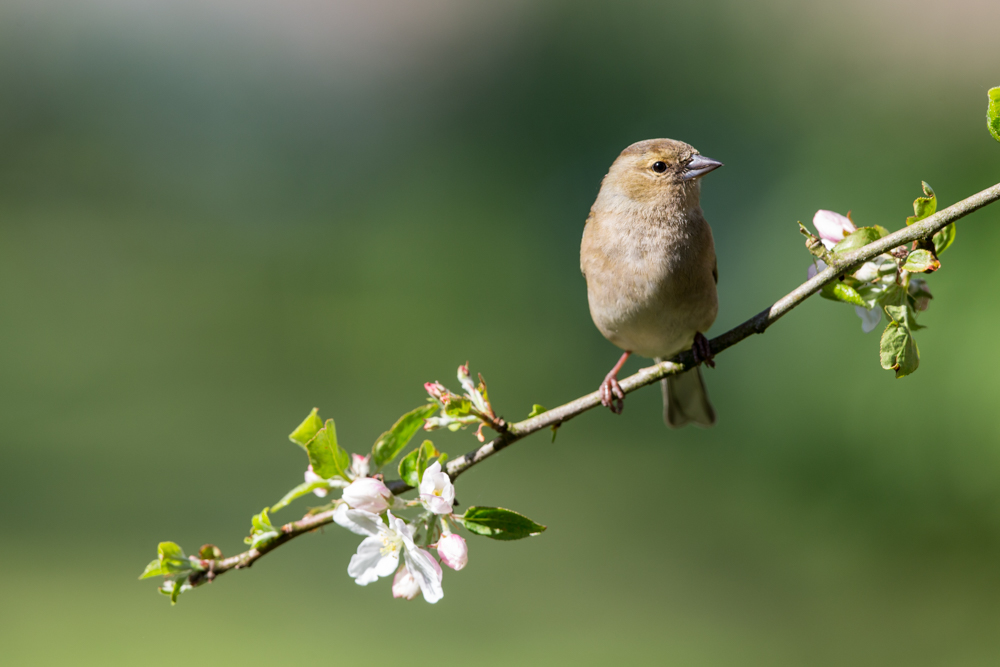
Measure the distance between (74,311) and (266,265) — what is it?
10.5 ft

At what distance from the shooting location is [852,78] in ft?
29.8

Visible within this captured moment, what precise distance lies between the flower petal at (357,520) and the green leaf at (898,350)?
41.6 inches

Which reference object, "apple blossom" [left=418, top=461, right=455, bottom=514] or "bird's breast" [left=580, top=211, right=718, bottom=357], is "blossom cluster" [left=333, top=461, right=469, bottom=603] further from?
"bird's breast" [left=580, top=211, right=718, bottom=357]

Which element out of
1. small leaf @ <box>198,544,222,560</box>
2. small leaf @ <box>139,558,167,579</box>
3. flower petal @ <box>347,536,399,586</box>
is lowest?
flower petal @ <box>347,536,399,586</box>

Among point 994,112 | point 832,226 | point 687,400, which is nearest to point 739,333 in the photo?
point 832,226

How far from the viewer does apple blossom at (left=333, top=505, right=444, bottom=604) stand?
1532 millimetres

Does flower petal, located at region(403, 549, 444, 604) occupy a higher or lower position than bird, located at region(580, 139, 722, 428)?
lower

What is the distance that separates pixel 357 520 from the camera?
1519 millimetres

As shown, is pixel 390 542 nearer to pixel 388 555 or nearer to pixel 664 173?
pixel 388 555

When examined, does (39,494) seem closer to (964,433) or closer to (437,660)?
(437,660)

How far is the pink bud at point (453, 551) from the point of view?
1.56 meters

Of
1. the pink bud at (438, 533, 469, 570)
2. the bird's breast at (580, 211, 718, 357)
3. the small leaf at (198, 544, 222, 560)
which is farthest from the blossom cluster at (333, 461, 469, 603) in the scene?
the bird's breast at (580, 211, 718, 357)

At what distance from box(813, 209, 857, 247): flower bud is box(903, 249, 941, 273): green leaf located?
179 mm

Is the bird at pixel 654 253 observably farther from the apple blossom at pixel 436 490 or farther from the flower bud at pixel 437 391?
the apple blossom at pixel 436 490
